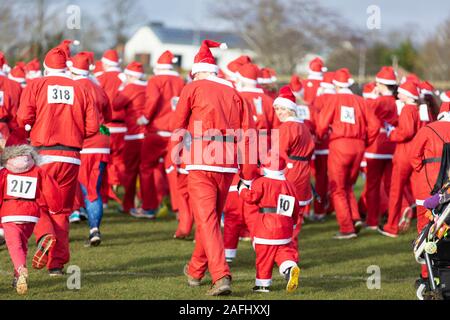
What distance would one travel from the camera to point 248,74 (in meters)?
13.0

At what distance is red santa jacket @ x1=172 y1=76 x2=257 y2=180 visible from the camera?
9383 millimetres

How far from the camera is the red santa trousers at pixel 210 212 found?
9.14m

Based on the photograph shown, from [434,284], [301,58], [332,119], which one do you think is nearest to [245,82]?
[332,119]

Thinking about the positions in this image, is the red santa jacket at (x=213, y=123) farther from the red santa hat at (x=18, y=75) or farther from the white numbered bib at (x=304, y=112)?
the red santa hat at (x=18, y=75)

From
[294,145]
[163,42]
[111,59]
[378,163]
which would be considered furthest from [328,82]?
[163,42]

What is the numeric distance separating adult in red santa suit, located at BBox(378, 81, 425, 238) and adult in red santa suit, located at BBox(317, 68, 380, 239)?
45 centimetres

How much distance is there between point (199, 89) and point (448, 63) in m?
37.7

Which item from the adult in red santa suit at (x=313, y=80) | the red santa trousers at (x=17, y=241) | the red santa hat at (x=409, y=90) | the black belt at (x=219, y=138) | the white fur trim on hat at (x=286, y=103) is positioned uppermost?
the black belt at (x=219, y=138)

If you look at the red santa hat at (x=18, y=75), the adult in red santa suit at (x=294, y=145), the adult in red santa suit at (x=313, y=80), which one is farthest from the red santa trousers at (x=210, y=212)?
the adult in red santa suit at (x=313, y=80)

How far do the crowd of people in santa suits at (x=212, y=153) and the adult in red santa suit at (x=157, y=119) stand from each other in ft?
0.08

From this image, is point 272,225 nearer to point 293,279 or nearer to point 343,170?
point 293,279

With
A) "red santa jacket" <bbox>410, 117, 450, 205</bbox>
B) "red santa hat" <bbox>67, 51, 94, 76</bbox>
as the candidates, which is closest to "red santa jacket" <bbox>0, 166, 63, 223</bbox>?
"red santa hat" <bbox>67, 51, 94, 76</bbox>

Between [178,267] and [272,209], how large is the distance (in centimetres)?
186

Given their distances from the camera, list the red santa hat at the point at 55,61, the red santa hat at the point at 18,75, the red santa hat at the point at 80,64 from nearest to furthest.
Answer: the red santa hat at the point at 55,61 < the red santa hat at the point at 80,64 < the red santa hat at the point at 18,75
